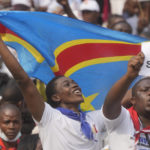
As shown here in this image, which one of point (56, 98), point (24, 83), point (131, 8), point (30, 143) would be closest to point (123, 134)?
point (56, 98)

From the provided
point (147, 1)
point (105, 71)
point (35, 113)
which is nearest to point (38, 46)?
point (105, 71)

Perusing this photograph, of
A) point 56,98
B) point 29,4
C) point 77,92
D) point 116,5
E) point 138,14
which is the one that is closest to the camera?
point 77,92

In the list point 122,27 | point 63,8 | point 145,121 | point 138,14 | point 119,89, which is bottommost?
point 145,121

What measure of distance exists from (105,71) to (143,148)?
5.59ft

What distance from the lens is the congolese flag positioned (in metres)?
6.38

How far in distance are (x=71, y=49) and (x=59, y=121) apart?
1.65 m

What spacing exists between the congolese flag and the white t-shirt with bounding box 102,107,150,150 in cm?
124

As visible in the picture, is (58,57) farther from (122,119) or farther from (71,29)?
(122,119)

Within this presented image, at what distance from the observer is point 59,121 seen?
507cm

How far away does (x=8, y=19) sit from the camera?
6.31 metres

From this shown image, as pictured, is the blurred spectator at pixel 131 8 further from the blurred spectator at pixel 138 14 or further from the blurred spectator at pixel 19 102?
the blurred spectator at pixel 19 102

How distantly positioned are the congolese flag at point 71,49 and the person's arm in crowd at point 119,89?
4.41 ft

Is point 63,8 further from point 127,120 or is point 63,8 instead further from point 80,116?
point 127,120

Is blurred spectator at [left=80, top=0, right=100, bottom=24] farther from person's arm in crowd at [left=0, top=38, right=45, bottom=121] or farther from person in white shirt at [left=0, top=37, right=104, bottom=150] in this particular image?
person's arm in crowd at [left=0, top=38, right=45, bottom=121]
